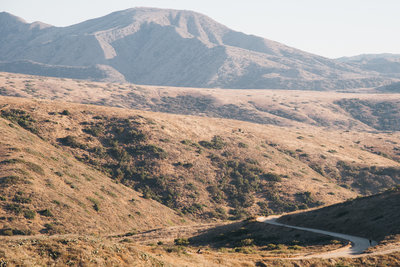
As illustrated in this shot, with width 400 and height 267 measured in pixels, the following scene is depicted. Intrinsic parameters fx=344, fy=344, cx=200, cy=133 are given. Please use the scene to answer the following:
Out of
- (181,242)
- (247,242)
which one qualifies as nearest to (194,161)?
(181,242)

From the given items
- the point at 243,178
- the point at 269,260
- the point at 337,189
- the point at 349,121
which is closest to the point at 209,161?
the point at 243,178

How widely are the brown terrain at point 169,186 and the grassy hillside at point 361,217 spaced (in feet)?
0.65

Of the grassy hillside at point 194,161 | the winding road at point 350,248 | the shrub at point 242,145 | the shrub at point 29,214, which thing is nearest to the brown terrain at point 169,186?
the shrub at point 29,214

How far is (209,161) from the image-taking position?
217 ft

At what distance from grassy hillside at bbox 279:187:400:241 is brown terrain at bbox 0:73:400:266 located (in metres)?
0.20

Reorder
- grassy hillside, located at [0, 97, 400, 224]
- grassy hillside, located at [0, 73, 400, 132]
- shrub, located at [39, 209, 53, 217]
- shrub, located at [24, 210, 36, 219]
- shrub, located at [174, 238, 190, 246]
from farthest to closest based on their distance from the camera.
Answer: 1. grassy hillside, located at [0, 73, 400, 132]
2. grassy hillside, located at [0, 97, 400, 224]
3. shrub, located at [39, 209, 53, 217]
4. shrub, located at [24, 210, 36, 219]
5. shrub, located at [174, 238, 190, 246]

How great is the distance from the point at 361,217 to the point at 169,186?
102 feet

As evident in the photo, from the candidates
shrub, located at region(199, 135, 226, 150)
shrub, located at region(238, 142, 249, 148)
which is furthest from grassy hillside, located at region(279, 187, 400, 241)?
shrub, located at region(238, 142, 249, 148)

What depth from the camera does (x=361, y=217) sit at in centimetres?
3303

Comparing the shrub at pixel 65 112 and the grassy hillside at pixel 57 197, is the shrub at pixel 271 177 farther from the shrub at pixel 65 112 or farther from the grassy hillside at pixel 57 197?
the shrub at pixel 65 112

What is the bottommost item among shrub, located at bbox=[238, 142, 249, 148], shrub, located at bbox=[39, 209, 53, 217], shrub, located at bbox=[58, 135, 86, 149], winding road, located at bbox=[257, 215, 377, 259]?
Result: shrub, located at bbox=[39, 209, 53, 217]

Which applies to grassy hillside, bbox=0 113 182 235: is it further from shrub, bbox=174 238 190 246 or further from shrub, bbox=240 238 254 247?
shrub, bbox=240 238 254 247

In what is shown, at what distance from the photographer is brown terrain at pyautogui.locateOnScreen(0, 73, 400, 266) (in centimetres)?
2220

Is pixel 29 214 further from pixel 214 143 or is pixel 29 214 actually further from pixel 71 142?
pixel 214 143
